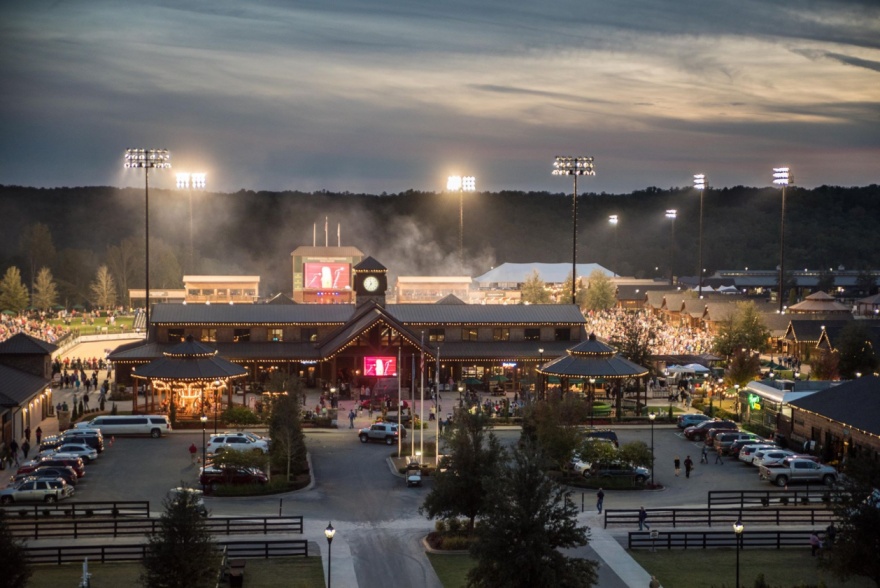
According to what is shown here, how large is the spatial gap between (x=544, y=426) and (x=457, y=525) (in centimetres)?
1052

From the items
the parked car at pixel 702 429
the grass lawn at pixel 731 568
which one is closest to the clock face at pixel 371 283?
the parked car at pixel 702 429

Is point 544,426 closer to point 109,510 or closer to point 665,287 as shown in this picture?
point 109,510

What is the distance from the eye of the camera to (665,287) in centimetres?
15138

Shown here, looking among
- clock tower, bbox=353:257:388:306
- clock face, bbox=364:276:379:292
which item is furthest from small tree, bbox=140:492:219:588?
clock face, bbox=364:276:379:292

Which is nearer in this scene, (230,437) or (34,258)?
(230,437)

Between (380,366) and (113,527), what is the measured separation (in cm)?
3346

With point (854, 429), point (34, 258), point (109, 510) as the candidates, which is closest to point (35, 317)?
point (34, 258)

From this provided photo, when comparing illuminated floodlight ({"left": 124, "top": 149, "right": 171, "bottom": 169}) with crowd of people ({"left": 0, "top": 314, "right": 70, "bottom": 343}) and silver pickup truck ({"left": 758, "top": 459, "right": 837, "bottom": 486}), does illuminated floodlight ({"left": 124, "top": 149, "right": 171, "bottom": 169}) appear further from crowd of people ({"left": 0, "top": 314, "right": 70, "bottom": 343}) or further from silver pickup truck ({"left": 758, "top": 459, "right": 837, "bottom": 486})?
silver pickup truck ({"left": 758, "top": 459, "right": 837, "bottom": 486})

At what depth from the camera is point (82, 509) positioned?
37.8 meters

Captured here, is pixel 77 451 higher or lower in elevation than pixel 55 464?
lower

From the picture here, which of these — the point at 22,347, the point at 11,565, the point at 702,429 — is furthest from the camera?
the point at 22,347

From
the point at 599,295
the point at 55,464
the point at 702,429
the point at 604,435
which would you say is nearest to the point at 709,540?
the point at 604,435

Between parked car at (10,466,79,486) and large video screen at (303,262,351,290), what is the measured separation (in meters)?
78.3

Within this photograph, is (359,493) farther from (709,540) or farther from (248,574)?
(709,540)
